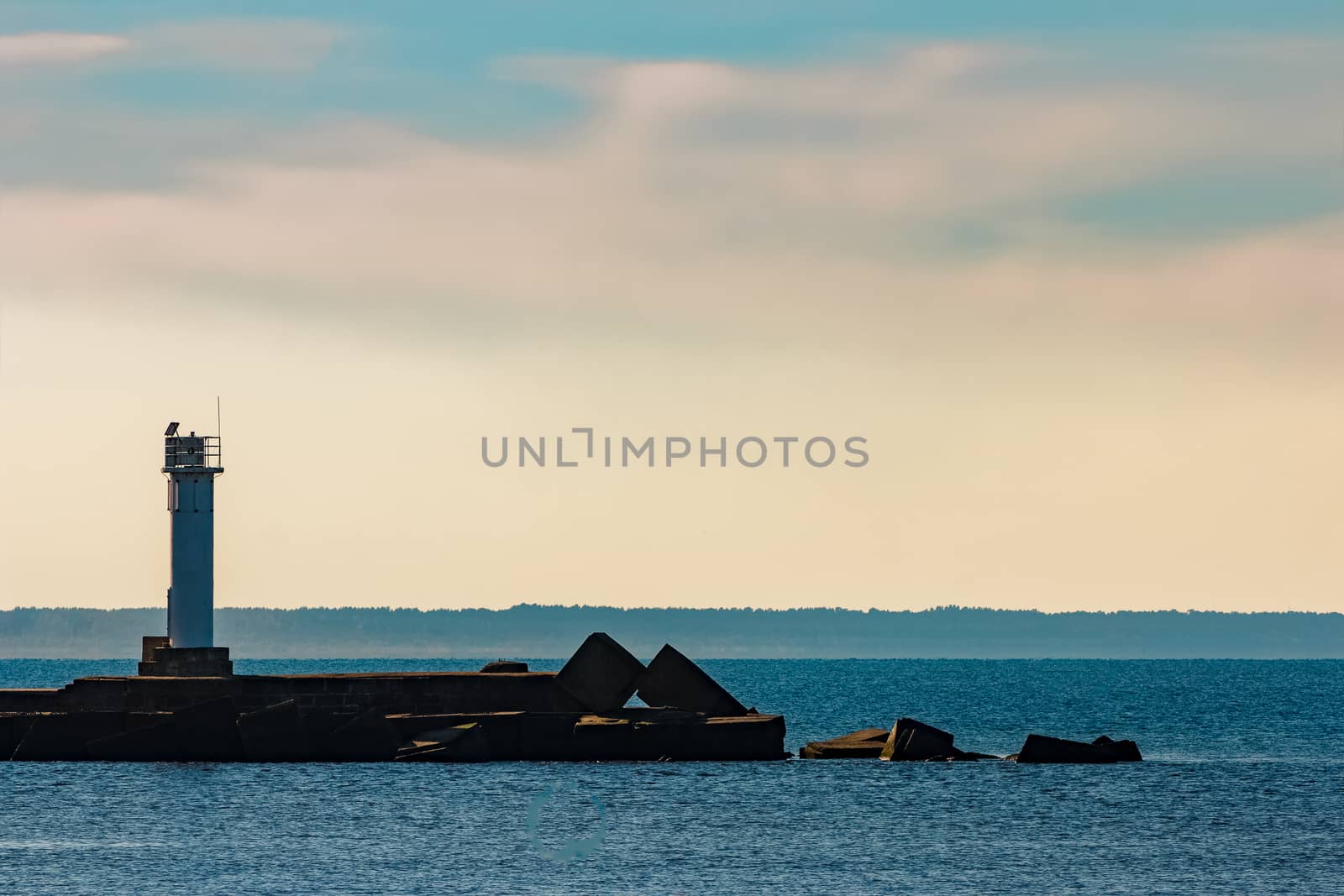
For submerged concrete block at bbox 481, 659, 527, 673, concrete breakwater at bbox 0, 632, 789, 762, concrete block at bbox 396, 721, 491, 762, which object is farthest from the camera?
submerged concrete block at bbox 481, 659, 527, 673

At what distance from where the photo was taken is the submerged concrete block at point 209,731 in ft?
152

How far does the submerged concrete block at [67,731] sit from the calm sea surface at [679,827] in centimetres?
52

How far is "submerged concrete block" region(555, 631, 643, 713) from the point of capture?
45.8 m

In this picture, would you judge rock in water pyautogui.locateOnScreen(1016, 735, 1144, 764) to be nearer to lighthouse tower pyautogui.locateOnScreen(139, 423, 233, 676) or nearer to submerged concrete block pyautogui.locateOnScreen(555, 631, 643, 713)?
submerged concrete block pyautogui.locateOnScreen(555, 631, 643, 713)

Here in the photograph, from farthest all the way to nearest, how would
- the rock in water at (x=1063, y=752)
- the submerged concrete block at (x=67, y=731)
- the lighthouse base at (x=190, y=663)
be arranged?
1. the rock in water at (x=1063, y=752)
2. the lighthouse base at (x=190, y=663)
3. the submerged concrete block at (x=67, y=731)

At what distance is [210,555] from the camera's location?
48.8m

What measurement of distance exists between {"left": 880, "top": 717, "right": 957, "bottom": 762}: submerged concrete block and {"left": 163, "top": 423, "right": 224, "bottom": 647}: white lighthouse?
17.0 meters

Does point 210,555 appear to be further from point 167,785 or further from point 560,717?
point 560,717

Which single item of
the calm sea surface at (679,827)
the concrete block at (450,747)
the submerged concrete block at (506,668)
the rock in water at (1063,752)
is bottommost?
the calm sea surface at (679,827)

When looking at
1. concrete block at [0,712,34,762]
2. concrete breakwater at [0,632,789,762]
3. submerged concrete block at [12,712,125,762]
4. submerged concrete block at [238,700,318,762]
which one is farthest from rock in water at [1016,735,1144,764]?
concrete block at [0,712,34,762]

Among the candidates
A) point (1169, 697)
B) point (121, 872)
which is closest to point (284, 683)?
point (121, 872)

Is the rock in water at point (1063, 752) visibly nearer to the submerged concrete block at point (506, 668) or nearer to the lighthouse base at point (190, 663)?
the submerged concrete block at point (506, 668)

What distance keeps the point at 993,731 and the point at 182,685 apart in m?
35.7

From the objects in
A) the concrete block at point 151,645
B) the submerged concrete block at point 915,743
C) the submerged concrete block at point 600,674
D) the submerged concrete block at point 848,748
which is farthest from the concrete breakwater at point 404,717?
the submerged concrete block at point 915,743
